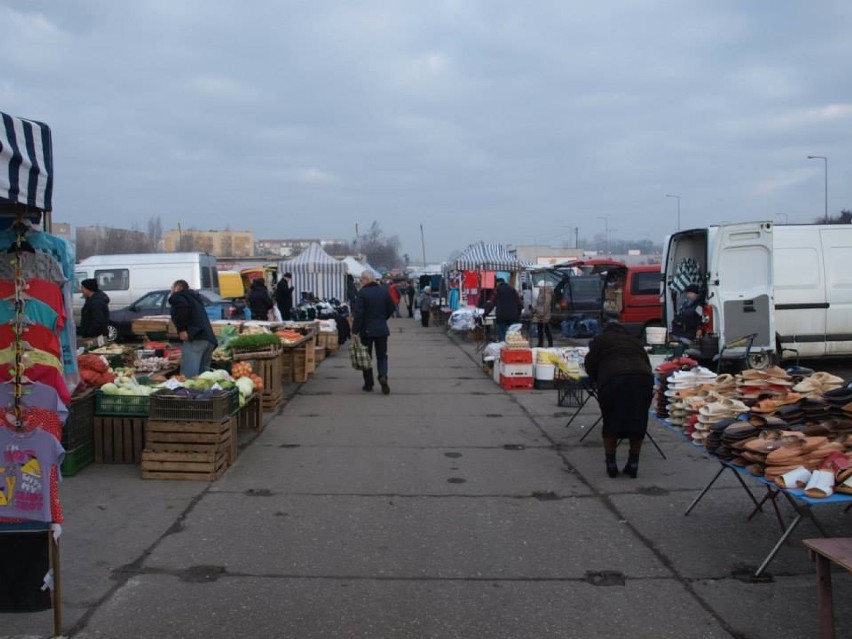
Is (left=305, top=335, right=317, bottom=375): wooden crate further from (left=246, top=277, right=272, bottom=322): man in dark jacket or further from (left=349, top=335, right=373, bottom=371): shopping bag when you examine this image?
(left=246, top=277, right=272, bottom=322): man in dark jacket

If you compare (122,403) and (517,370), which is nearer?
(122,403)

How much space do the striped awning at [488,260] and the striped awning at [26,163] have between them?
18.3m

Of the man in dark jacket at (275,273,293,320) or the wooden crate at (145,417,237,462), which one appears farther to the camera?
the man in dark jacket at (275,273,293,320)

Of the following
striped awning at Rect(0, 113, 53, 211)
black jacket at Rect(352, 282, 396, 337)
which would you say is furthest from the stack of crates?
striped awning at Rect(0, 113, 53, 211)

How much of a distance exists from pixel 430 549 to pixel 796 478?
2353 mm

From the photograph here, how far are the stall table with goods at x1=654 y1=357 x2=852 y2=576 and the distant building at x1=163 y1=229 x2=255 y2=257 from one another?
103708 mm

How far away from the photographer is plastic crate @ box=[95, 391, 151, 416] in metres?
7.30

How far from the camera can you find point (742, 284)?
12.3m

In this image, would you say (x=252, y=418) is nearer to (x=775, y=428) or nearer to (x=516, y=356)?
(x=516, y=356)

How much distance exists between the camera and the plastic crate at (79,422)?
6805mm

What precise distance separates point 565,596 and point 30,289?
336 centimetres

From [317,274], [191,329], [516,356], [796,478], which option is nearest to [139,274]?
[317,274]

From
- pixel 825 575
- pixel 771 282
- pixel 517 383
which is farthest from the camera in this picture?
pixel 517 383

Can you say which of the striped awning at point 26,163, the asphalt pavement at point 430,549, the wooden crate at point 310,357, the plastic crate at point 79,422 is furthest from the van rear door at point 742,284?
the striped awning at point 26,163
